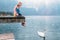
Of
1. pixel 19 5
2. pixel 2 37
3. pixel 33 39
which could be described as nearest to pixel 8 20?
pixel 2 37

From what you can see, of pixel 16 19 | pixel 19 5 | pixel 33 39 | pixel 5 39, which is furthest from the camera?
pixel 33 39

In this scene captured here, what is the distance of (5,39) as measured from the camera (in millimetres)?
5746

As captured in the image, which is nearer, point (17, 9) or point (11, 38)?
point (11, 38)

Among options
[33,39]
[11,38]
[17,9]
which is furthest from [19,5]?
[33,39]

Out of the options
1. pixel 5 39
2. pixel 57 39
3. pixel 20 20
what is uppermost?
pixel 20 20

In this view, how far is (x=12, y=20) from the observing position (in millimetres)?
6070

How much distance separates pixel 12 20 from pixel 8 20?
0.14 meters

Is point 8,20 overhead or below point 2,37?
overhead

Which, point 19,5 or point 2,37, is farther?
point 19,5

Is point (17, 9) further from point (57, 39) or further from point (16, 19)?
point (57, 39)

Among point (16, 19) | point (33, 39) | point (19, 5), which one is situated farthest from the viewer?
point (33, 39)

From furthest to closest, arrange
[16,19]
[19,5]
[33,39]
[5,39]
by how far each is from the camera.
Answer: [33,39] → [19,5] → [16,19] → [5,39]

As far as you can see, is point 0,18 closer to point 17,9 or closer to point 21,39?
point 17,9

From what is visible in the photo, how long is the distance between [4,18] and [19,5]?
2583 mm
